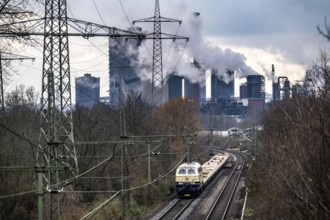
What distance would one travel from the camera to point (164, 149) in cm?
4444

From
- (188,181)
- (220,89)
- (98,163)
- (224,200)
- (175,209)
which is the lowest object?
(224,200)

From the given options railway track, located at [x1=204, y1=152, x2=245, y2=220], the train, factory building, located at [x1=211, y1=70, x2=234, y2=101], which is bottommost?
railway track, located at [x1=204, y1=152, x2=245, y2=220]

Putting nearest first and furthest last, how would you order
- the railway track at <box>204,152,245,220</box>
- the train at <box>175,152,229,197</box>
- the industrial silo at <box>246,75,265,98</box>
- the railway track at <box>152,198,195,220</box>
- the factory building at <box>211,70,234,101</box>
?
the railway track at <box>152,198,195,220</box>
the railway track at <box>204,152,245,220</box>
the train at <box>175,152,229,197</box>
the industrial silo at <box>246,75,265,98</box>
the factory building at <box>211,70,234,101</box>

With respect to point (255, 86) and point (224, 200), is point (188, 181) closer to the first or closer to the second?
point (224, 200)

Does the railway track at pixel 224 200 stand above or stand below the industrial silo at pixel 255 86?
below

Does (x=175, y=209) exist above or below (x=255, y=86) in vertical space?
below

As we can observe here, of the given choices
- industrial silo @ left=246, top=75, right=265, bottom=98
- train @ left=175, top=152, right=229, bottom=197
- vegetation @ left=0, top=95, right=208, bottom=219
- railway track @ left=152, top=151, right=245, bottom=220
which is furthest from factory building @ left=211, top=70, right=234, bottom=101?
train @ left=175, top=152, right=229, bottom=197

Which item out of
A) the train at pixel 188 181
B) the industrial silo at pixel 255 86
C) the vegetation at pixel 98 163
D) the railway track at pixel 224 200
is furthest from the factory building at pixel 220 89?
the train at pixel 188 181

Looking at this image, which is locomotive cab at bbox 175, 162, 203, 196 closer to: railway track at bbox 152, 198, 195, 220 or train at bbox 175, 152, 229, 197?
train at bbox 175, 152, 229, 197

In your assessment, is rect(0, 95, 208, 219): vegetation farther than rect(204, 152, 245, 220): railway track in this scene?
No

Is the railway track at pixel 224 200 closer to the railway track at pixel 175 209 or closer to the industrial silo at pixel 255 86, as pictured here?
the railway track at pixel 175 209

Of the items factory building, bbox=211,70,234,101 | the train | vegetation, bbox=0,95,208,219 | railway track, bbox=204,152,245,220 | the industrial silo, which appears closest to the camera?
vegetation, bbox=0,95,208,219

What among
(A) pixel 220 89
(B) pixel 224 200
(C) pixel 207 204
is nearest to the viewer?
(C) pixel 207 204

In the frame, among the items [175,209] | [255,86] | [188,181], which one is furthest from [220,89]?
[175,209]
